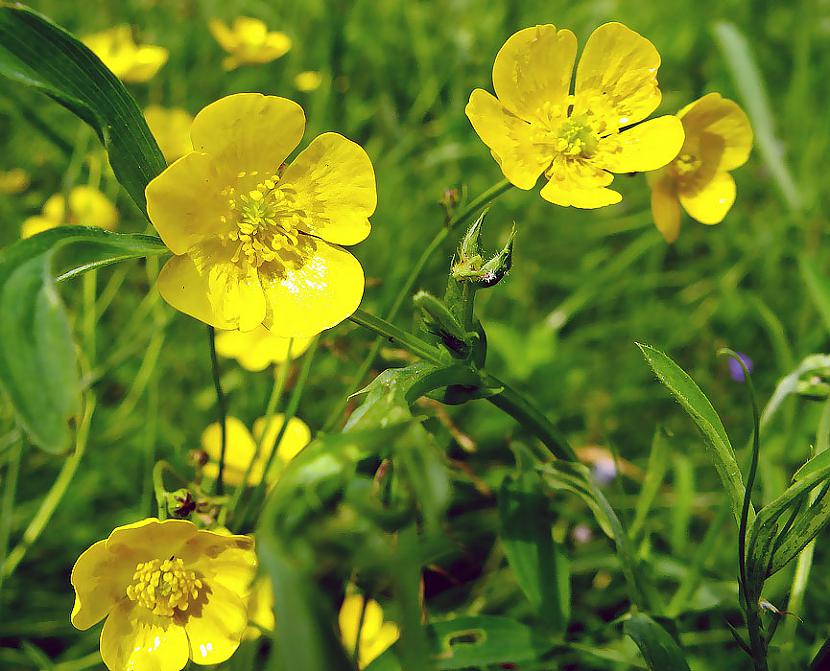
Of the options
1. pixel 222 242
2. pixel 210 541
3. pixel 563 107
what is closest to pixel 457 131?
pixel 563 107

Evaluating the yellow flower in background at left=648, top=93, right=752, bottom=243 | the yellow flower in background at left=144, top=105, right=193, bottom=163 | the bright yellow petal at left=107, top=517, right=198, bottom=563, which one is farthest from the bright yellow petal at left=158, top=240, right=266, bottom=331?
the yellow flower in background at left=144, top=105, right=193, bottom=163

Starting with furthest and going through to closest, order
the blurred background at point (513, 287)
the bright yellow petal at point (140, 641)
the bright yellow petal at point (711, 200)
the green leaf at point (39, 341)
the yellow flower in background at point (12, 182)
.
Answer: the yellow flower in background at point (12, 182) < the blurred background at point (513, 287) < the bright yellow petal at point (711, 200) < the bright yellow petal at point (140, 641) < the green leaf at point (39, 341)

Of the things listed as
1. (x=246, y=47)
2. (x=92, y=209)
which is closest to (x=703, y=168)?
(x=246, y=47)

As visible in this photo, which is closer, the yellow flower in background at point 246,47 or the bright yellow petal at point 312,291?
the bright yellow petal at point 312,291

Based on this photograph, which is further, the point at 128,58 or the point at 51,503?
the point at 128,58

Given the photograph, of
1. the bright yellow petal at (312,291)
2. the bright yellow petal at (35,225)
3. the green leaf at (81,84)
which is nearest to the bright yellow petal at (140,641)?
the bright yellow petal at (312,291)

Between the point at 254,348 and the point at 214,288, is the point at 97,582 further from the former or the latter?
the point at 254,348

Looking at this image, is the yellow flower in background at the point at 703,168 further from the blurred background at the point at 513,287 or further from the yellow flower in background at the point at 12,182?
the yellow flower in background at the point at 12,182
